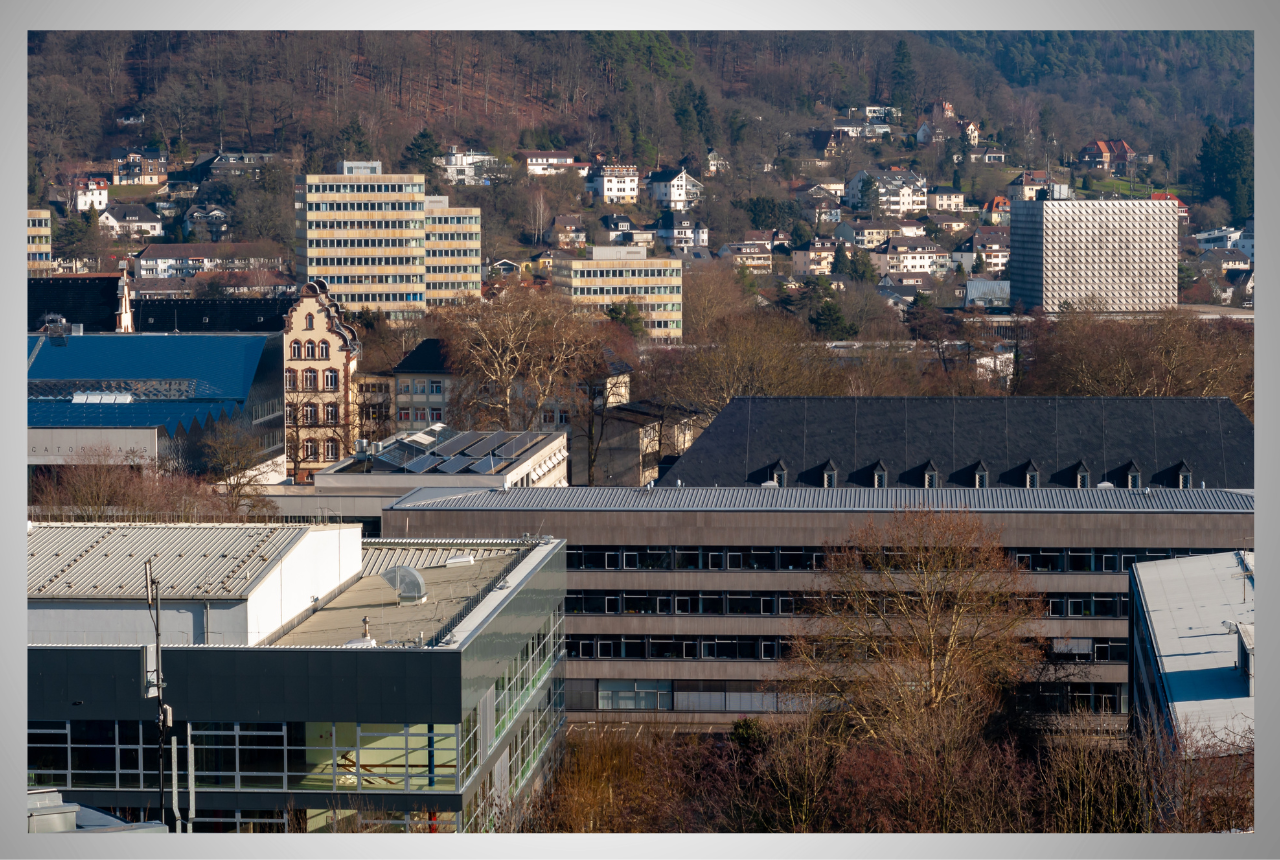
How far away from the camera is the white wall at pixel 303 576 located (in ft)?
88.4

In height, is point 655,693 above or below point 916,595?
below

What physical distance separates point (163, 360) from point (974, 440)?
38.8 meters

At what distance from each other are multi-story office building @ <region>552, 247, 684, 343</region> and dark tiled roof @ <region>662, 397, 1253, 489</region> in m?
87.1

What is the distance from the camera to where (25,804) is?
65.1 feet

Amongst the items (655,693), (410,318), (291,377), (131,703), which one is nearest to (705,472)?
(655,693)

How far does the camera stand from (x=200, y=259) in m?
172

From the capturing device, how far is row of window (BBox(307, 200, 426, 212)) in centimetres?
14312

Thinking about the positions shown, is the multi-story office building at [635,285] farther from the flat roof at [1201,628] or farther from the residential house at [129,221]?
the flat roof at [1201,628]

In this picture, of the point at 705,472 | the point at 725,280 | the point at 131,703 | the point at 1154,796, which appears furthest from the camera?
the point at 725,280

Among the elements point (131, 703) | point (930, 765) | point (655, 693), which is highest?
point (131, 703)

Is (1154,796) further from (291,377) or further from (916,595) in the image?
(291,377)

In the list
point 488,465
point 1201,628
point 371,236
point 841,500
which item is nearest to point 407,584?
point 1201,628

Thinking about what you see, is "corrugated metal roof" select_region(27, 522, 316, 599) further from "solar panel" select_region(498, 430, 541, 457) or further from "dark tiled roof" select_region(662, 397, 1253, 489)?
"solar panel" select_region(498, 430, 541, 457)

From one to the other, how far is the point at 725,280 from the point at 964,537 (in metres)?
120
